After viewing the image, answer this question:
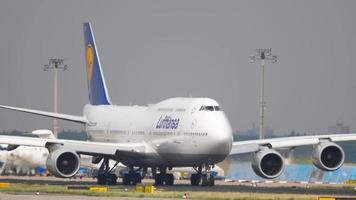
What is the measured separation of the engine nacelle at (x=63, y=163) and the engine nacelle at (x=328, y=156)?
15.5 metres

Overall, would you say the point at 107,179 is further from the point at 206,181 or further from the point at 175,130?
the point at 206,181

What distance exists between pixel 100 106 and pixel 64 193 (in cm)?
2659

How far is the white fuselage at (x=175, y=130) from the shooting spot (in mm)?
79500

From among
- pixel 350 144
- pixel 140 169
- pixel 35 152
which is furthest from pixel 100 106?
pixel 350 144

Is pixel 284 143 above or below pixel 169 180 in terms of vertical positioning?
above

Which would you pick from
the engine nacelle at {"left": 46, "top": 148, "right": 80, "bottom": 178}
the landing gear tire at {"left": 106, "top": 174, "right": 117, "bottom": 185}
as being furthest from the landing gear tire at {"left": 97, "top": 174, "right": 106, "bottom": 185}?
→ the engine nacelle at {"left": 46, "top": 148, "right": 80, "bottom": 178}

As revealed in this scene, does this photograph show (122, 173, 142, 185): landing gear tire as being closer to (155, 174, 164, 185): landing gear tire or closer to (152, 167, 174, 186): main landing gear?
(152, 167, 174, 186): main landing gear

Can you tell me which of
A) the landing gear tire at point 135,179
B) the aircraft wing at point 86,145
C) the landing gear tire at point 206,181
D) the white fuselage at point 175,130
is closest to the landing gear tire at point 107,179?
the landing gear tire at point 135,179

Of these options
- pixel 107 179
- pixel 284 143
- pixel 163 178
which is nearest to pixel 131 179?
pixel 107 179

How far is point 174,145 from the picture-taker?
8181 centimetres

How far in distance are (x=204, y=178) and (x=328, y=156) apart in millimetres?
8346

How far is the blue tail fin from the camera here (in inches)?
3738

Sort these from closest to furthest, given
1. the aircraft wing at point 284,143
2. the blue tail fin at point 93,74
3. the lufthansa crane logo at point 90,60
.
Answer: the aircraft wing at point 284,143 → the blue tail fin at point 93,74 → the lufthansa crane logo at point 90,60

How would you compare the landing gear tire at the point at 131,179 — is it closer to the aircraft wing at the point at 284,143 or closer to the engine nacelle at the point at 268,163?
the aircraft wing at the point at 284,143
